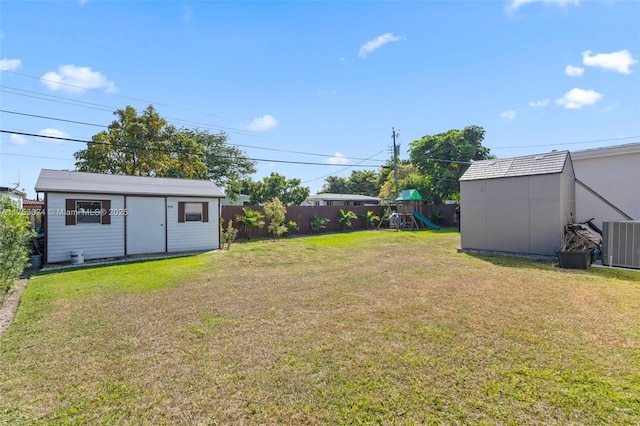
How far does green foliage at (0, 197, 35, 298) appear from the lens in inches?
200

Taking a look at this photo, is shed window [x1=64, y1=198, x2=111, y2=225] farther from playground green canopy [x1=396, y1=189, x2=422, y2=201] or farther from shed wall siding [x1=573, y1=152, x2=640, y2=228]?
playground green canopy [x1=396, y1=189, x2=422, y2=201]

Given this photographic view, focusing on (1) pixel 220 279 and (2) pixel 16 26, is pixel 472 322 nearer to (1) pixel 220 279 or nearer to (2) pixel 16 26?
(1) pixel 220 279

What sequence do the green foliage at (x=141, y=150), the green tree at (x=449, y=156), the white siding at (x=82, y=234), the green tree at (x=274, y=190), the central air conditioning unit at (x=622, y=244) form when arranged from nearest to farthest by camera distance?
1. the central air conditioning unit at (x=622, y=244)
2. the white siding at (x=82, y=234)
3. the green foliage at (x=141, y=150)
4. the green tree at (x=449, y=156)
5. the green tree at (x=274, y=190)

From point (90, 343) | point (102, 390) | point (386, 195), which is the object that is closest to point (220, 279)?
point (90, 343)

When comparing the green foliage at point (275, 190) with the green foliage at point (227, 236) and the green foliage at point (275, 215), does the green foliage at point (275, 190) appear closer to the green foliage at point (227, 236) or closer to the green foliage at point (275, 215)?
the green foliage at point (275, 215)

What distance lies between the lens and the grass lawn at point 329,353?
236 cm

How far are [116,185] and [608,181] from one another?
1731cm

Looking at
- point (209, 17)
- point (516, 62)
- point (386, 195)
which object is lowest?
point (386, 195)

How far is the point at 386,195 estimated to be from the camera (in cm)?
3212

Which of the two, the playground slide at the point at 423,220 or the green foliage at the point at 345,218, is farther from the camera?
the playground slide at the point at 423,220

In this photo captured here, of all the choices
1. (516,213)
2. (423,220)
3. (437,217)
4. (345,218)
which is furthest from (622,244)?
(437,217)

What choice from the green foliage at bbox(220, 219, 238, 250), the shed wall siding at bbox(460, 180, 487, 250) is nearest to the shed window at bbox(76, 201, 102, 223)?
the green foliage at bbox(220, 219, 238, 250)

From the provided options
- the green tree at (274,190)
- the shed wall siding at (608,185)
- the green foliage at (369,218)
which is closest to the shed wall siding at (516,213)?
the shed wall siding at (608,185)

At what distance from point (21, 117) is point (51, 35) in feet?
10.9
